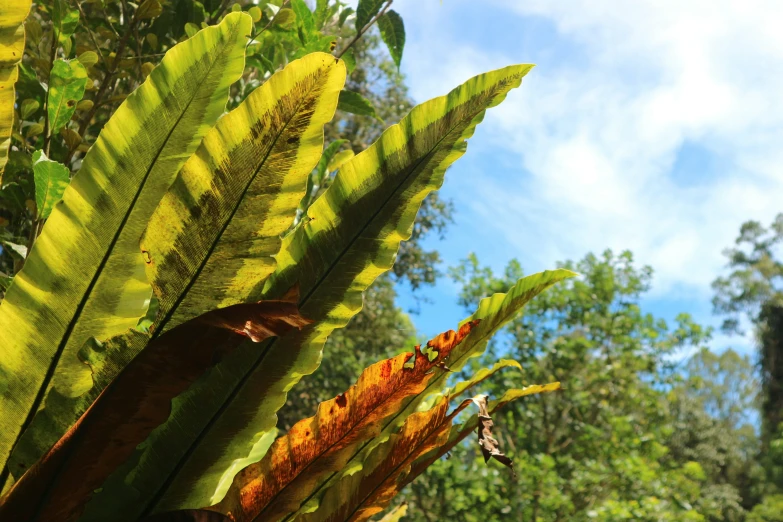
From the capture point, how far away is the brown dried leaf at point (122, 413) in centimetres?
49

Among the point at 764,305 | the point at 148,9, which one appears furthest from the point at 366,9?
the point at 764,305

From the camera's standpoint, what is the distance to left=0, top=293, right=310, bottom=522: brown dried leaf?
49cm

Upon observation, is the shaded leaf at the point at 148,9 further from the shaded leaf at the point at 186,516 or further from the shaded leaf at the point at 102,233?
the shaded leaf at the point at 186,516

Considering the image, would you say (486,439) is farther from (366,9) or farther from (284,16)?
(284,16)

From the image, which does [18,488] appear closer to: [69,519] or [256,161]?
[69,519]

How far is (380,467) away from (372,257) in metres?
0.23

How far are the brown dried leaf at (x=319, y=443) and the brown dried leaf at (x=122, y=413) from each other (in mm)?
142

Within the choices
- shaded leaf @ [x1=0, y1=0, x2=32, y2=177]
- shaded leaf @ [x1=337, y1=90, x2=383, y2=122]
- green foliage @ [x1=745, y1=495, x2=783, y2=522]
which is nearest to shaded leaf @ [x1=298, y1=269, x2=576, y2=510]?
shaded leaf @ [x1=0, y1=0, x2=32, y2=177]

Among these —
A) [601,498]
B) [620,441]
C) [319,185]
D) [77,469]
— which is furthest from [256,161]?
[601,498]

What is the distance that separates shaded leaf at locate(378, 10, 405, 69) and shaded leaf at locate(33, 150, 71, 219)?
0.83m

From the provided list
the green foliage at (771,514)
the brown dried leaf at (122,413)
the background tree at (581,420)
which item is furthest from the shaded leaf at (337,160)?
the green foliage at (771,514)

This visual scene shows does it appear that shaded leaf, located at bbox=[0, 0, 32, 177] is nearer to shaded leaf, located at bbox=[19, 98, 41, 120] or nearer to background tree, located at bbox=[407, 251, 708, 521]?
shaded leaf, located at bbox=[19, 98, 41, 120]

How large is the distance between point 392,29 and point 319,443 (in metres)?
1.08

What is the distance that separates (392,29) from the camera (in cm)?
140
